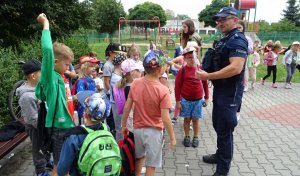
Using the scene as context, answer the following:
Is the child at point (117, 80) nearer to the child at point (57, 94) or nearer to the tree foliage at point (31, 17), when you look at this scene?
the child at point (57, 94)

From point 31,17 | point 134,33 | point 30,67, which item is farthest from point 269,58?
point 134,33

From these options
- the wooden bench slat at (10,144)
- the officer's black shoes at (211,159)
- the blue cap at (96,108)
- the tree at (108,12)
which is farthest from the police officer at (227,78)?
the tree at (108,12)

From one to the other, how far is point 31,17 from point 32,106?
1020 centimetres

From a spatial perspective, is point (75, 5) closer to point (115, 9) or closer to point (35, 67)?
point (35, 67)

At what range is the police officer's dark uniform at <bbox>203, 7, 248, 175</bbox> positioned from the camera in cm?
334

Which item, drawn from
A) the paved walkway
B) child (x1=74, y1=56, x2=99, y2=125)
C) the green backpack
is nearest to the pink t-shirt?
the green backpack

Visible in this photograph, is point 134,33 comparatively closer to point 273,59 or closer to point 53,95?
point 273,59

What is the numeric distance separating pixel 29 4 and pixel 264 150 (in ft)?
34.9

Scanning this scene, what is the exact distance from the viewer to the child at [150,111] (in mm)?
3062

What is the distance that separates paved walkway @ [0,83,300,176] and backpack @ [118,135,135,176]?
0.86 m

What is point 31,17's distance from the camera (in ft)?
40.9

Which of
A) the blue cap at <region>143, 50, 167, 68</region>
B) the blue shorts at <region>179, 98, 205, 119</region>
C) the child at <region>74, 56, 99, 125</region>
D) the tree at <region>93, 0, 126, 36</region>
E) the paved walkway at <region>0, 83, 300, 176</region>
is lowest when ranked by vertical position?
the paved walkway at <region>0, 83, 300, 176</region>

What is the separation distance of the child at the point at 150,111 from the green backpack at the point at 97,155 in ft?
2.52

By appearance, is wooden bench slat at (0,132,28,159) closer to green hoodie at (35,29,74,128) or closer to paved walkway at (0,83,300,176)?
paved walkway at (0,83,300,176)
